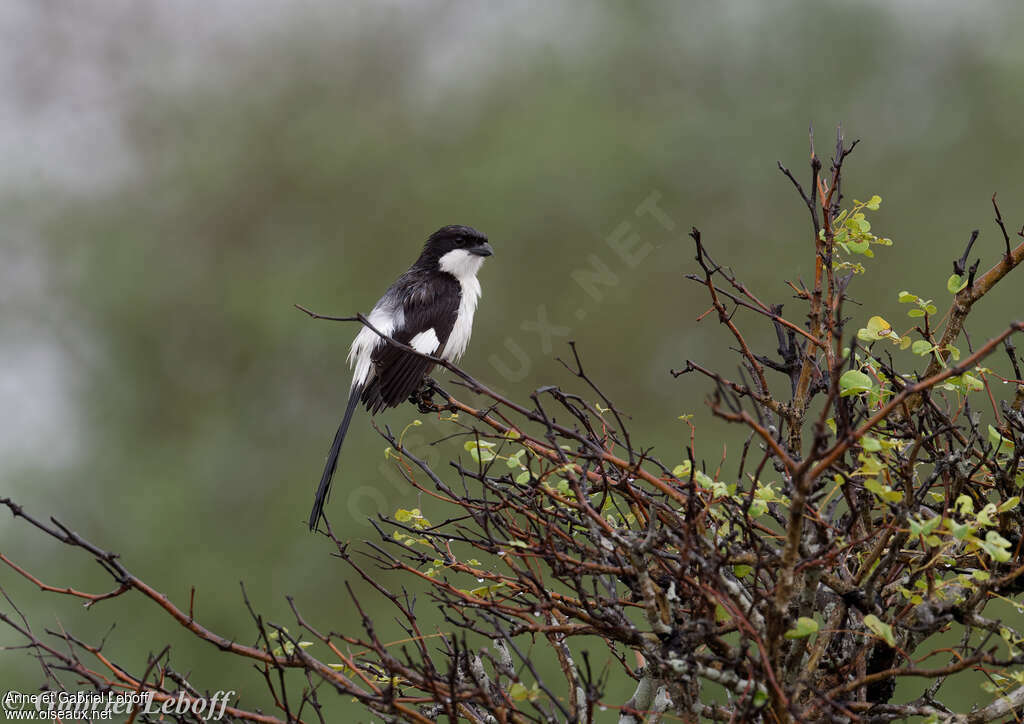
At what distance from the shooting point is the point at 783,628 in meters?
1.59

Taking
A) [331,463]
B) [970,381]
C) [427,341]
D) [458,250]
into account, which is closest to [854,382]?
[970,381]

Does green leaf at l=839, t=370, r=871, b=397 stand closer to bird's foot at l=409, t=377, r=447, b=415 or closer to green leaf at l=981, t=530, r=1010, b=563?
green leaf at l=981, t=530, r=1010, b=563

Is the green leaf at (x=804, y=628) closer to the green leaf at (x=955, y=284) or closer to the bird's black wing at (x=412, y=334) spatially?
the green leaf at (x=955, y=284)

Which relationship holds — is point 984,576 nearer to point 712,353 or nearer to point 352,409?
point 352,409

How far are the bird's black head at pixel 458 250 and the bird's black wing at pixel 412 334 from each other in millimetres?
59

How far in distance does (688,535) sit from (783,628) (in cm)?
25

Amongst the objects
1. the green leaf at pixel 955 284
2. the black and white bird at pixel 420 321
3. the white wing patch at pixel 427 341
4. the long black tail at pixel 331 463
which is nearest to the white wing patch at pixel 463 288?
the black and white bird at pixel 420 321

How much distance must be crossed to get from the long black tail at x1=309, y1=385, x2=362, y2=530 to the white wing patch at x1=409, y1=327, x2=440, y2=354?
0.28 m

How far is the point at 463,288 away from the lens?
12.9ft

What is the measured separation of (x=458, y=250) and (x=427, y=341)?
469 mm

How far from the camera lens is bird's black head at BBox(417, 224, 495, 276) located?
395 cm

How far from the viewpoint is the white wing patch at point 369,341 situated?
3.60 meters

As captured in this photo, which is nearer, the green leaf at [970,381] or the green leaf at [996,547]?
the green leaf at [996,547]

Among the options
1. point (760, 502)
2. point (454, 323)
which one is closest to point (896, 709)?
point (760, 502)
